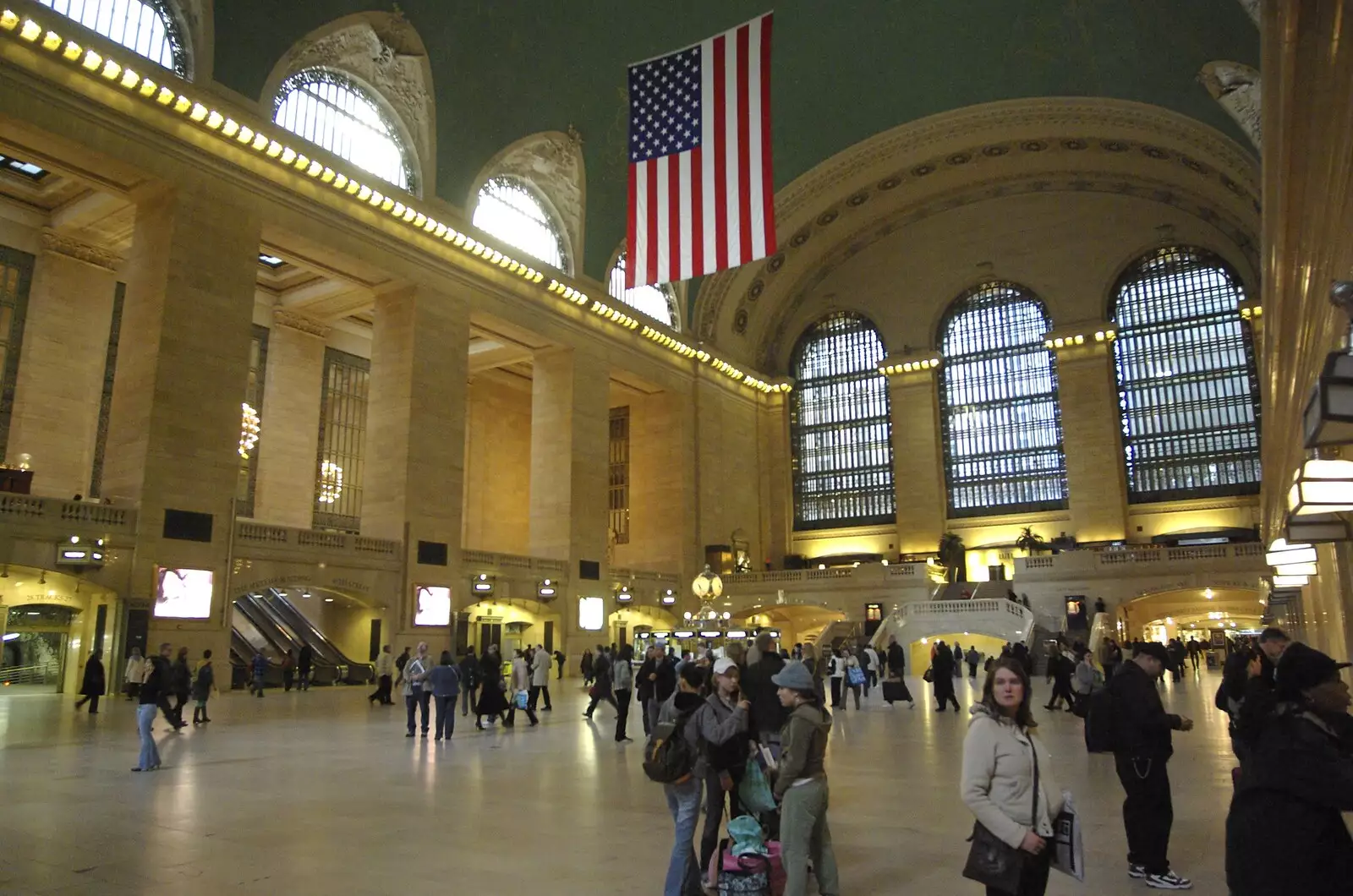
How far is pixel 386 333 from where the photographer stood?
23828 mm

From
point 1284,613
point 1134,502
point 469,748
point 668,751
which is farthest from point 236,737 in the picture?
point 1134,502

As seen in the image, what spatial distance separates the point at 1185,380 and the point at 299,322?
2999 cm

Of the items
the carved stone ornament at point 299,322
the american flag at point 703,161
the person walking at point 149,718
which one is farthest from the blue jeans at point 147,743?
the carved stone ornament at point 299,322

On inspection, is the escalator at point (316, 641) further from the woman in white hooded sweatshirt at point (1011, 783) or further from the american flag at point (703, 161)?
the woman in white hooded sweatshirt at point (1011, 783)

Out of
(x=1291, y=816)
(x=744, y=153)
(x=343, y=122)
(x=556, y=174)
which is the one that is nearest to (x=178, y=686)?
(x=744, y=153)

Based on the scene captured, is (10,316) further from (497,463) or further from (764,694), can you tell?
(764,694)

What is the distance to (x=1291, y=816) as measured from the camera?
2.51 metres

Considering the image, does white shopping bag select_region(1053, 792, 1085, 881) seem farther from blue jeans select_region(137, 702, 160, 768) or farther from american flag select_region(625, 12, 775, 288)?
american flag select_region(625, 12, 775, 288)

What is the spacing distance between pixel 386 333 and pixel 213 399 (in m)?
5.84

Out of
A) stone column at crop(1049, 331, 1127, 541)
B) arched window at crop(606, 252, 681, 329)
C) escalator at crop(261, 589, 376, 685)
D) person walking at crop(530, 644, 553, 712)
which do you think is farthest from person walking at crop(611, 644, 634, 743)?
stone column at crop(1049, 331, 1127, 541)

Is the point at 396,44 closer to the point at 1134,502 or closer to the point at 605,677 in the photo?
the point at 605,677

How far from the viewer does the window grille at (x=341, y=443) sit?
28.6 metres

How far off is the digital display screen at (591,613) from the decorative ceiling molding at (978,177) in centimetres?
1178

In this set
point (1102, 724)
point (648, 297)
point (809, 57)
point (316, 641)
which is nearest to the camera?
point (1102, 724)
